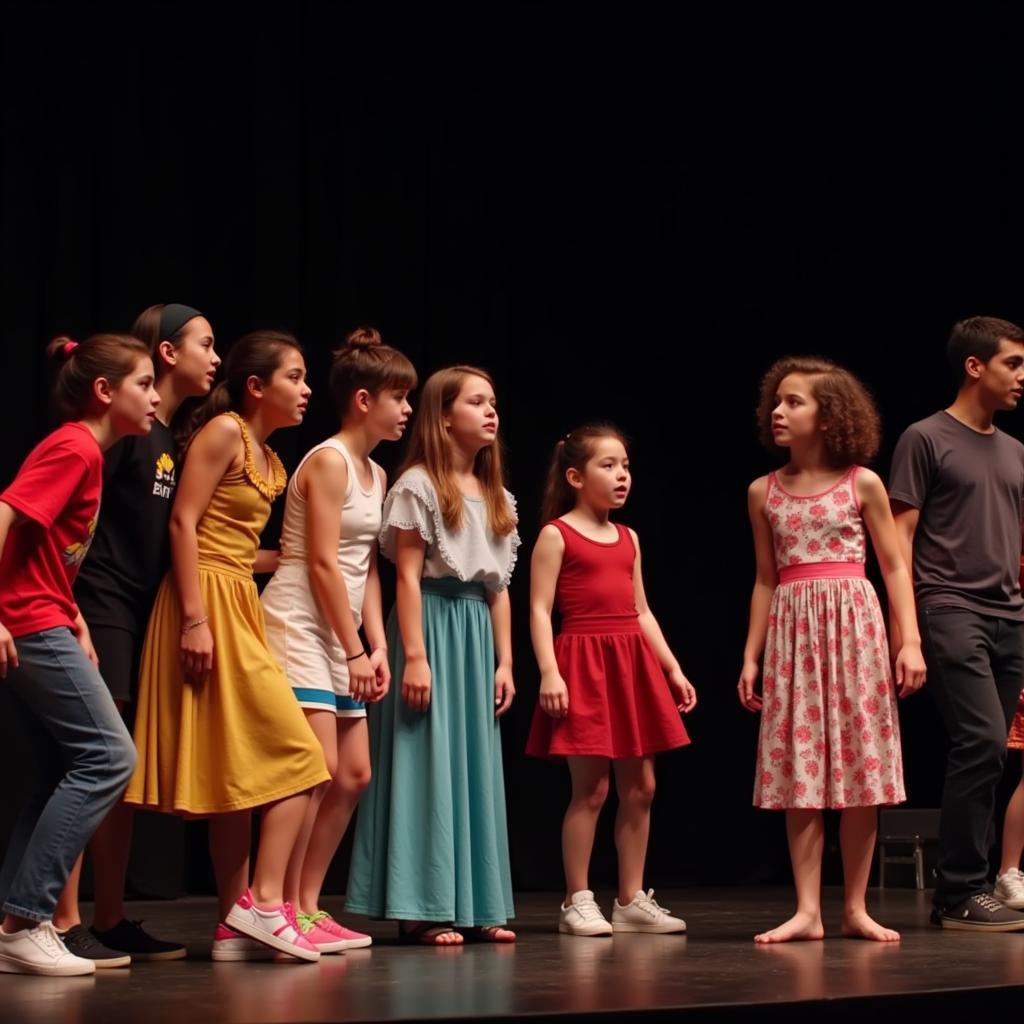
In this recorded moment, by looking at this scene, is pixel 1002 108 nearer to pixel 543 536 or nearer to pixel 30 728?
pixel 543 536

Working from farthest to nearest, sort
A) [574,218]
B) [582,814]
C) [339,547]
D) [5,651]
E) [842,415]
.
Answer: [574,218], [582,814], [842,415], [339,547], [5,651]

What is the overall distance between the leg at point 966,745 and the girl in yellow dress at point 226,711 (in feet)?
5.23

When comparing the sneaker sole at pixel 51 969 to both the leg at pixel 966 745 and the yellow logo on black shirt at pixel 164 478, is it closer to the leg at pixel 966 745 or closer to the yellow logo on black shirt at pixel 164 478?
the yellow logo on black shirt at pixel 164 478

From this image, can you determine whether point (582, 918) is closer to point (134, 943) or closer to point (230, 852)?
point (230, 852)

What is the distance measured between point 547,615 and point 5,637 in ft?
5.10

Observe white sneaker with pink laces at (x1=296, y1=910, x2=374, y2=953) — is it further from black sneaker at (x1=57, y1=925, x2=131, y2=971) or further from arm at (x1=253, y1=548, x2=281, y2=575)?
arm at (x1=253, y1=548, x2=281, y2=575)

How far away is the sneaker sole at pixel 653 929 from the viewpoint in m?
3.74

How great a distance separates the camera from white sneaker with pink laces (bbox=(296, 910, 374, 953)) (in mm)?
3259

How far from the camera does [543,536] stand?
3965 millimetres

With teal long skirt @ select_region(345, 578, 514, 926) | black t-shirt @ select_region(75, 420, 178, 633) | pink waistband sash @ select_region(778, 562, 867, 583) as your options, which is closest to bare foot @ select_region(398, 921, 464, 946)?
teal long skirt @ select_region(345, 578, 514, 926)

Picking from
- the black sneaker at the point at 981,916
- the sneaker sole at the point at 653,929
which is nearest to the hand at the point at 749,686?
the sneaker sole at the point at 653,929

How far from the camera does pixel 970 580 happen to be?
12.5 feet

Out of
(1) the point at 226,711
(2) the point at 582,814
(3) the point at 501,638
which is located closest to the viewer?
(1) the point at 226,711

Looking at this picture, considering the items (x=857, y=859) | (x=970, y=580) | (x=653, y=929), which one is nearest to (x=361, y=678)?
(x=653, y=929)
